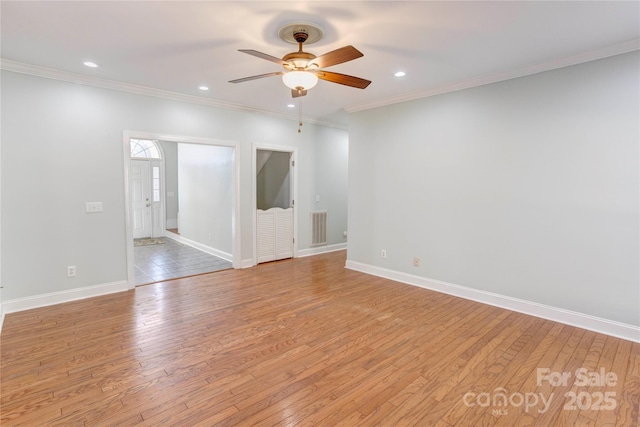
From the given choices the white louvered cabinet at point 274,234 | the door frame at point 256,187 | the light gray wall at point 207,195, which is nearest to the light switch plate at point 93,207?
the light gray wall at point 207,195

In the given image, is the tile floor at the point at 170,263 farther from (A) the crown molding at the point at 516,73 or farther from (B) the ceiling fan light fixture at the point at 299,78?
(A) the crown molding at the point at 516,73

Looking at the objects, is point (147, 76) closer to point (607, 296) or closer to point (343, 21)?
point (343, 21)

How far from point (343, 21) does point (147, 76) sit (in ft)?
8.42

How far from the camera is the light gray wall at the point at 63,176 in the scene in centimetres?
345

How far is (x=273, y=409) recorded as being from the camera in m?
2.02

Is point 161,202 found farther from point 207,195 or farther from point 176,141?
point 176,141

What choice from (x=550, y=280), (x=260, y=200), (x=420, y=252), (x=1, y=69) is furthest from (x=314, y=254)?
(x=1, y=69)

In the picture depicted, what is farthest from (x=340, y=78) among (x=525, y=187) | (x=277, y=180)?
(x=277, y=180)

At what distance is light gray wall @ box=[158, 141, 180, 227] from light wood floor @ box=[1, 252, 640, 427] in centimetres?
508

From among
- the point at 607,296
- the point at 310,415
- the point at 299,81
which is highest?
the point at 299,81

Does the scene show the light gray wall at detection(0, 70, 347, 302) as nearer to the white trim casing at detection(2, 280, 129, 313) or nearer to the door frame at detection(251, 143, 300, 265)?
the white trim casing at detection(2, 280, 129, 313)

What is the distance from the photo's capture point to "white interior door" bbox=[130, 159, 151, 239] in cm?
799

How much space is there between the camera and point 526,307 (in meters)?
3.55

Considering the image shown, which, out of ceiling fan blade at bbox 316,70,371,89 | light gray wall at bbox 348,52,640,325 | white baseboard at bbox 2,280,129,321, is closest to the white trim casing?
white baseboard at bbox 2,280,129,321
